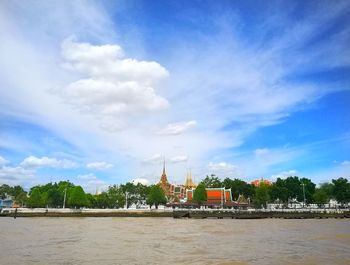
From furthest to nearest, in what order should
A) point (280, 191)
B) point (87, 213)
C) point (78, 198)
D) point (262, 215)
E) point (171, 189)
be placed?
point (171, 189) → point (280, 191) → point (78, 198) → point (87, 213) → point (262, 215)

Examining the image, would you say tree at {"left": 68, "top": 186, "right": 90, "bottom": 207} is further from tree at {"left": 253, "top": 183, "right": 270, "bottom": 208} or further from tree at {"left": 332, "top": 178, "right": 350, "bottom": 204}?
tree at {"left": 332, "top": 178, "right": 350, "bottom": 204}

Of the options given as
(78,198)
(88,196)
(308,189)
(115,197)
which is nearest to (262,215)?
(308,189)

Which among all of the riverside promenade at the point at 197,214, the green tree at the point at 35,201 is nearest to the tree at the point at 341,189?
the riverside promenade at the point at 197,214

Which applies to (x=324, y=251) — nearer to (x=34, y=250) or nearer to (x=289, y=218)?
(x=34, y=250)

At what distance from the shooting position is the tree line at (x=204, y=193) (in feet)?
329

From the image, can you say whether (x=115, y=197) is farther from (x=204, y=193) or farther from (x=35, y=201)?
(x=204, y=193)

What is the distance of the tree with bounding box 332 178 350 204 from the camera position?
103438mm

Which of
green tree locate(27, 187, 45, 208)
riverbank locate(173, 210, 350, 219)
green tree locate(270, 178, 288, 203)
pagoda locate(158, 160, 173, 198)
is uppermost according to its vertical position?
pagoda locate(158, 160, 173, 198)

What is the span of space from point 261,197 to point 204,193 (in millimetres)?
18268

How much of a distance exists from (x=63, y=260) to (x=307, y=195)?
4003 inches

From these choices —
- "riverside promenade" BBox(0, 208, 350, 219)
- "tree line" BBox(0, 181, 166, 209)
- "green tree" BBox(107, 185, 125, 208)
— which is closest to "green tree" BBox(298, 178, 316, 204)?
"riverside promenade" BBox(0, 208, 350, 219)

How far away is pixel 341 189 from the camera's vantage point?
104 metres

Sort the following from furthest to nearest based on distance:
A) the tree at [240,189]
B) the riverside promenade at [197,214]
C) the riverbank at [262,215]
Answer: the tree at [240,189]
the riverside promenade at [197,214]
the riverbank at [262,215]

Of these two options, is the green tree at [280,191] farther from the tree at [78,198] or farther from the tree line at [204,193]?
the tree at [78,198]
